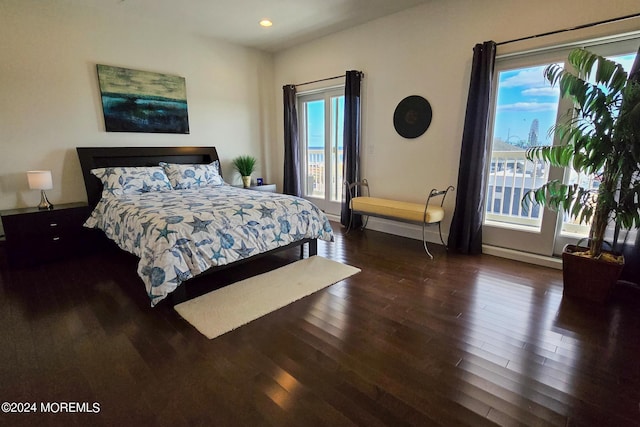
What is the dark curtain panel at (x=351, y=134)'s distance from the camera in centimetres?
433

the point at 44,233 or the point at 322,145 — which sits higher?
the point at 322,145

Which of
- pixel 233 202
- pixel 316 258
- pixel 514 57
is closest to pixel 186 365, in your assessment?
pixel 233 202

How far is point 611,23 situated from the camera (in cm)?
258

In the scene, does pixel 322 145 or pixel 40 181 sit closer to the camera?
pixel 40 181

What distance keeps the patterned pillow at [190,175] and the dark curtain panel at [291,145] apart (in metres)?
1.37

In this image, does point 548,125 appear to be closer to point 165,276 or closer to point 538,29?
point 538,29

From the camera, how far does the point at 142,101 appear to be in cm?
417

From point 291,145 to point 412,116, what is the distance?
2158mm

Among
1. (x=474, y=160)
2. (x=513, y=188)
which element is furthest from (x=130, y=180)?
(x=513, y=188)

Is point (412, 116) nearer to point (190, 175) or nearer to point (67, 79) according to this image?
point (190, 175)

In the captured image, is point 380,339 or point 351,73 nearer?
point 380,339

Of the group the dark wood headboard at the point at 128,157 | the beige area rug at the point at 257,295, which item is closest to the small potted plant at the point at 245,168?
the dark wood headboard at the point at 128,157

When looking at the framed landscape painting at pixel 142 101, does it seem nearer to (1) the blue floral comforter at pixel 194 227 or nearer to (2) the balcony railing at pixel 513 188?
(1) the blue floral comforter at pixel 194 227

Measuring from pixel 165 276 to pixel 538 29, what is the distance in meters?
3.91
